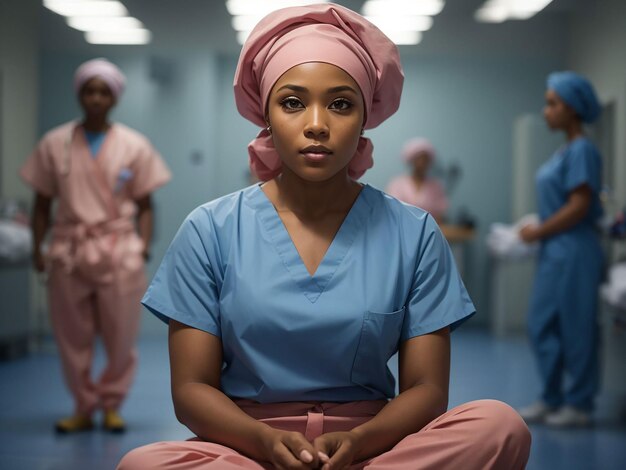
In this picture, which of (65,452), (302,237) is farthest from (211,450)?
(65,452)

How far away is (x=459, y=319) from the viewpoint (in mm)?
1412

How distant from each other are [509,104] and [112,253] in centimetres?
458

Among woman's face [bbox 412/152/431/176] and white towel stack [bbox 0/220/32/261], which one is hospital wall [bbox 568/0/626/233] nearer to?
woman's face [bbox 412/152/431/176]

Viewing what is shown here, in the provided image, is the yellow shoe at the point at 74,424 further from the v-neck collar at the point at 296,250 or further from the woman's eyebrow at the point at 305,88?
the woman's eyebrow at the point at 305,88

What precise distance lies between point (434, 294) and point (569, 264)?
2.00m

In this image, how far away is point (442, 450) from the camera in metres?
1.24

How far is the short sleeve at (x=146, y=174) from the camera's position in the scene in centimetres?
323

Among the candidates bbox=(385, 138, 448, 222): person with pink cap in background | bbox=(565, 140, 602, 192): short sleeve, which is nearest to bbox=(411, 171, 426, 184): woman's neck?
bbox=(385, 138, 448, 222): person with pink cap in background

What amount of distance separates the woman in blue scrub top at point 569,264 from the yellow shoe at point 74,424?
1670mm

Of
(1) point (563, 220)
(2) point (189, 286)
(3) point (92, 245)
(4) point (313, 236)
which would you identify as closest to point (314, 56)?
(4) point (313, 236)

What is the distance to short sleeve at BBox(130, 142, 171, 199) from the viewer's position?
3230mm

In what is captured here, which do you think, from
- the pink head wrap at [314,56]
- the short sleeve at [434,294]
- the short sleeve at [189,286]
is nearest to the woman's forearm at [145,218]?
the pink head wrap at [314,56]

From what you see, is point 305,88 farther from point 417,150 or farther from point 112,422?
point 417,150

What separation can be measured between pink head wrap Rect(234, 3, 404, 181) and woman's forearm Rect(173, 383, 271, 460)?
0.46 m
